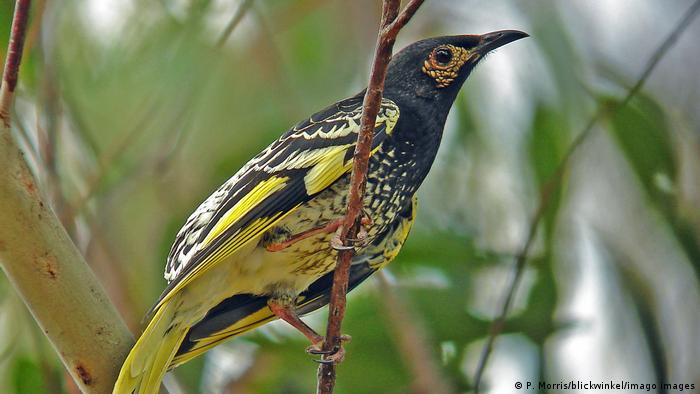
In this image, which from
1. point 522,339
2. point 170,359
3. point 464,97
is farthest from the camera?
point 464,97

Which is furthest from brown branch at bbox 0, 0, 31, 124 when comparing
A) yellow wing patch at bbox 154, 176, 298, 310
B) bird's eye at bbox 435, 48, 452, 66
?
bird's eye at bbox 435, 48, 452, 66

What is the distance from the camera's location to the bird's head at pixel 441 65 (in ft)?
12.0

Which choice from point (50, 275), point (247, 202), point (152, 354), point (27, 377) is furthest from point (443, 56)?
point (27, 377)

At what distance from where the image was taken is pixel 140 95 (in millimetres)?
5250

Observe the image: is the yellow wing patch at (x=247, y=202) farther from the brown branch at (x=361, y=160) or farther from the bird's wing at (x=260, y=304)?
the bird's wing at (x=260, y=304)

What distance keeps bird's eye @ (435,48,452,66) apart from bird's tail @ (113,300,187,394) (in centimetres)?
153

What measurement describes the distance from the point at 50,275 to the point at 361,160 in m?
1.04

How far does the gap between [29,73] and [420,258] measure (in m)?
2.63

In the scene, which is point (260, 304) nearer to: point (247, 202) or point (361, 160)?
point (247, 202)

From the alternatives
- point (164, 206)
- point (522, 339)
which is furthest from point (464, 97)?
point (164, 206)

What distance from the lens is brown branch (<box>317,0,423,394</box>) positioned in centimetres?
236

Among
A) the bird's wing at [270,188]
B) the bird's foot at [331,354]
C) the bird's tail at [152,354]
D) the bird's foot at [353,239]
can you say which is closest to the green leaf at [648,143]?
the bird's wing at [270,188]

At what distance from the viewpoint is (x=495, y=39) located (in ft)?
12.1

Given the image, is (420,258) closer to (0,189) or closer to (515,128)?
(515,128)
